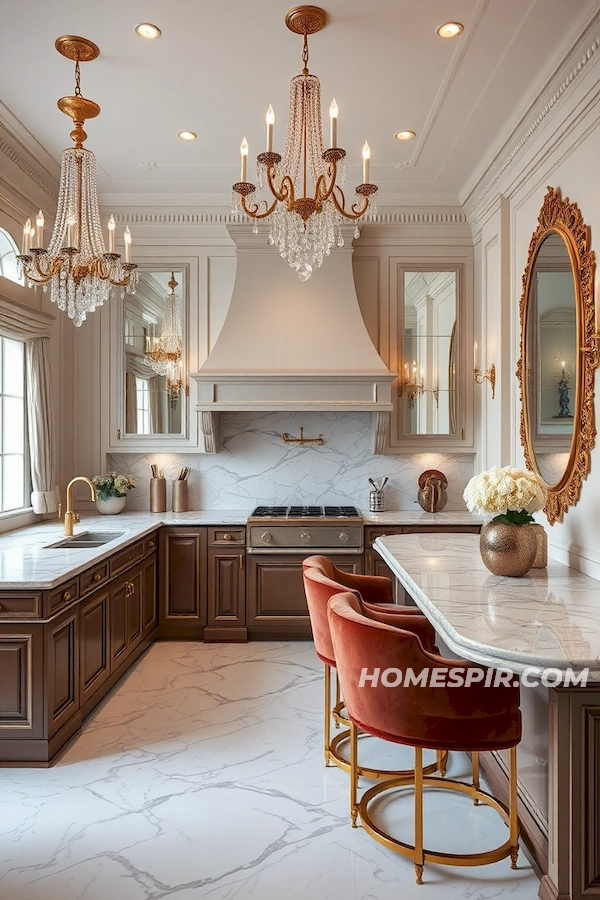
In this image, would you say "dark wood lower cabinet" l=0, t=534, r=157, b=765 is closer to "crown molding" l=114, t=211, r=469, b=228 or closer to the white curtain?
the white curtain

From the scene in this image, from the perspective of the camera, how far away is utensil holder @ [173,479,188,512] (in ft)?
15.9

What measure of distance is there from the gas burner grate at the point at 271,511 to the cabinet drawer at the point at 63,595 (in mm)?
1685

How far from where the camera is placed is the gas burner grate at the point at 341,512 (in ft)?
14.7

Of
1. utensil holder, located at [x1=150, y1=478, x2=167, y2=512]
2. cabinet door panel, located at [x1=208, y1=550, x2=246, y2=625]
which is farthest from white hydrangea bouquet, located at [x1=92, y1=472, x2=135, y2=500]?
cabinet door panel, located at [x1=208, y1=550, x2=246, y2=625]

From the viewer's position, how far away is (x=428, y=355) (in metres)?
4.93

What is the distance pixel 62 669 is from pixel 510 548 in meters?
1.95

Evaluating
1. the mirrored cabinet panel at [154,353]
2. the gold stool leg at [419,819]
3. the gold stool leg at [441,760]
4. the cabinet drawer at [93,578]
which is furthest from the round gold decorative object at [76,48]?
the gold stool leg at [441,760]

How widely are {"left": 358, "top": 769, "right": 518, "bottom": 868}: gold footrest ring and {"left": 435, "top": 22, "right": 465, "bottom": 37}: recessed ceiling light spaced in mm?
3067

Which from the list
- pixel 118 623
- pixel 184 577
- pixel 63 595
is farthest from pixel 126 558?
pixel 63 595

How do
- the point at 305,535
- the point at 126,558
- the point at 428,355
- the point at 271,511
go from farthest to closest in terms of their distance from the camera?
the point at 428,355 < the point at 271,511 < the point at 305,535 < the point at 126,558

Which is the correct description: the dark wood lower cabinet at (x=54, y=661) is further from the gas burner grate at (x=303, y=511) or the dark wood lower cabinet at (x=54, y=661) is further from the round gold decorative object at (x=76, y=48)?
the round gold decorative object at (x=76, y=48)

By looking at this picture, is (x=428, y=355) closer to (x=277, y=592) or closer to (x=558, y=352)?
(x=558, y=352)

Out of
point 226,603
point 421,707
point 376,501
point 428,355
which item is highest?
point 428,355

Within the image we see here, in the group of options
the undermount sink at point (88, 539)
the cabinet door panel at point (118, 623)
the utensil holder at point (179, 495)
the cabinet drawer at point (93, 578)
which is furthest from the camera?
the utensil holder at point (179, 495)
